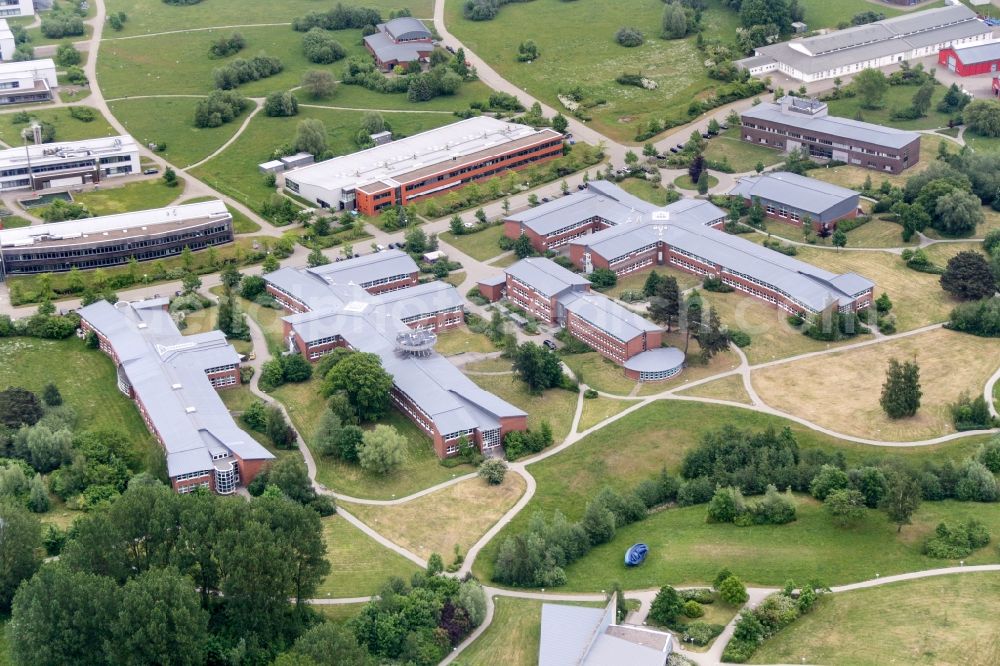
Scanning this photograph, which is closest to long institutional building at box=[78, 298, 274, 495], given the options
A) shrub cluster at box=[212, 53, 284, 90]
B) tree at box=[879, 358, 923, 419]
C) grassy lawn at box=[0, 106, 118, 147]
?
grassy lawn at box=[0, 106, 118, 147]

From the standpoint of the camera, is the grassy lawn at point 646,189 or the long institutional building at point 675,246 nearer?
the long institutional building at point 675,246

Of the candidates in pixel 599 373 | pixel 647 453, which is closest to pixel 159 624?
pixel 647 453

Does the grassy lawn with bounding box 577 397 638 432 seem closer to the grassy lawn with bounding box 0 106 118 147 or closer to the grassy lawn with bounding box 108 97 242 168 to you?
the grassy lawn with bounding box 108 97 242 168

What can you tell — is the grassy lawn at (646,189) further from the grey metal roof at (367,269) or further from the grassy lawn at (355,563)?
the grassy lawn at (355,563)

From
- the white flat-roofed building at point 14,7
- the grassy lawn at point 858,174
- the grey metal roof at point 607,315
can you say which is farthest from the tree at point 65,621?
the white flat-roofed building at point 14,7

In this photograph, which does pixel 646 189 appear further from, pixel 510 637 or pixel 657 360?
pixel 510 637

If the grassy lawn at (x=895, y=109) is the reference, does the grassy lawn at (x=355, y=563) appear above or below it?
below
